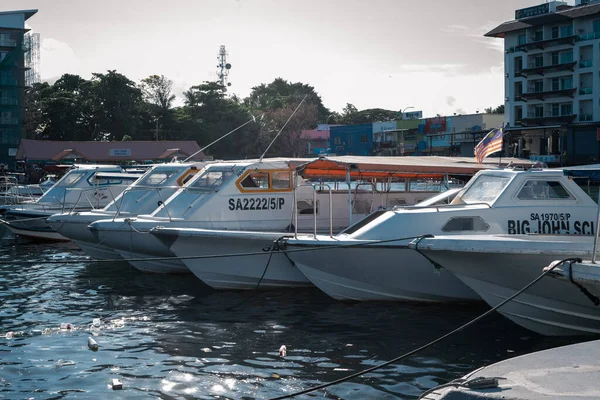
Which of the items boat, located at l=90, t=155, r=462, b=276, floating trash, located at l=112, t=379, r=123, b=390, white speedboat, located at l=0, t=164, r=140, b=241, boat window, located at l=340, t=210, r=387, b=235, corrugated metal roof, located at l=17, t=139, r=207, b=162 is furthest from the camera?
corrugated metal roof, located at l=17, t=139, r=207, b=162

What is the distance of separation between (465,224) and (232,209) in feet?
20.7

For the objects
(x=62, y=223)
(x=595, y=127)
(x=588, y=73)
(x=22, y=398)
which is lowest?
(x=22, y=398)

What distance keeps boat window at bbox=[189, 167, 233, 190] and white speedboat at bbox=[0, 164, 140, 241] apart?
8.96 metres

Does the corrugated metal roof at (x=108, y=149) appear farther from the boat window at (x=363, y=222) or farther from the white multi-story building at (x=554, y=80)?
the boat window at (x=363, y=222)

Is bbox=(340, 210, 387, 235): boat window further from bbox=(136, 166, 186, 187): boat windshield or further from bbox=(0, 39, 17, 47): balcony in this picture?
bbox=(0, 39, 17, 47): balcony

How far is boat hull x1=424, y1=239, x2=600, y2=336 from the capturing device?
1063 centimetres

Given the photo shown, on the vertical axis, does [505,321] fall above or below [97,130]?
below

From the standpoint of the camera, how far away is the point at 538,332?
11.4 meters

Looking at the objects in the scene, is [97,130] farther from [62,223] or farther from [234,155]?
[62,223]

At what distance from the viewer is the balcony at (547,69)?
63.7 m

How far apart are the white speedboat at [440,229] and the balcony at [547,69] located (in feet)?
180

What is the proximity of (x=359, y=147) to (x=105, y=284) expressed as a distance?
77.2 m

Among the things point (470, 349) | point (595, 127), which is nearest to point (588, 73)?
point (595, 127)

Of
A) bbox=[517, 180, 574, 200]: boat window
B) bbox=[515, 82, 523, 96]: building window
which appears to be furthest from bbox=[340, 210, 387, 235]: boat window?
bbox=[515, 82, 523, 96]: building window
